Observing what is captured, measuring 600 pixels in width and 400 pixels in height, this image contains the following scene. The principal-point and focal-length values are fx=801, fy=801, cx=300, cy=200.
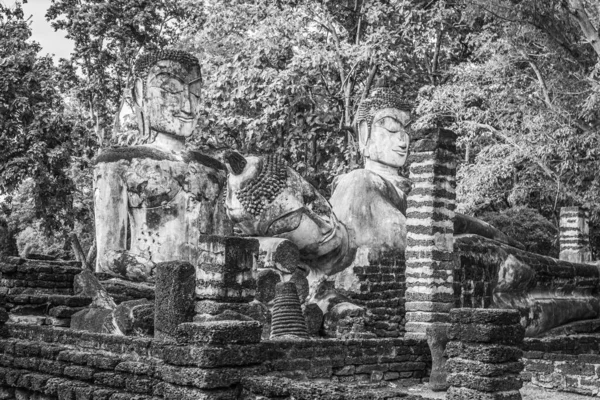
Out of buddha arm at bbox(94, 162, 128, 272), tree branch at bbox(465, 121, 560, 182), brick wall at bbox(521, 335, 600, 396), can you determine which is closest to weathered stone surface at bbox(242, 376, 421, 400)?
brick wall at bbox(521, 335, 600, 396)

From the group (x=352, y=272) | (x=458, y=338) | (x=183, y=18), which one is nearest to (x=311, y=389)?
(x=458, y=338)

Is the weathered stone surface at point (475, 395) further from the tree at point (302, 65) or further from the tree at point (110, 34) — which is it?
the tree at point (110, 34)

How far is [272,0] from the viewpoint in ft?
59.1

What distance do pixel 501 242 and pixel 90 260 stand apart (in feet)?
30.5

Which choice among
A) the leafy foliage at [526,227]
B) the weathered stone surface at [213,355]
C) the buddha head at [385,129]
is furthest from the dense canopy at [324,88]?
the weathered stone surface at [213,355]

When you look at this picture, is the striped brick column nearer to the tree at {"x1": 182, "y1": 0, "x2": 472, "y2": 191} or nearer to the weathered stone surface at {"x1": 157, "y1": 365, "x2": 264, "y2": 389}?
the weathered stone surface at {"x1": 157, "y1": 365, "x2": 264, "y2": 389}

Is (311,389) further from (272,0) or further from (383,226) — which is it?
(272,0)

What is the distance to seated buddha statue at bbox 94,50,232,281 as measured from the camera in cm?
916

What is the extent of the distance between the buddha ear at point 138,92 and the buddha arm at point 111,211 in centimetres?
96

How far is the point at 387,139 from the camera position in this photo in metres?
11.8

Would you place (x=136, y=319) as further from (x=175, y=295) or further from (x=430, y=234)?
(x=430, y=234)

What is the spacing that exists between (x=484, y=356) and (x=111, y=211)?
5226 mm

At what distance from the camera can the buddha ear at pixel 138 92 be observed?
9.68 meters

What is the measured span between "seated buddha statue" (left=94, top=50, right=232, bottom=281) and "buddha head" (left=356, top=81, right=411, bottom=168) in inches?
114
